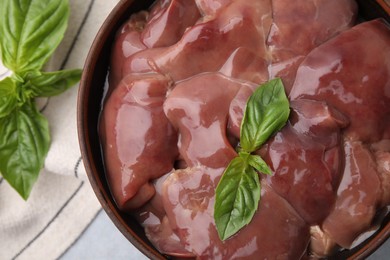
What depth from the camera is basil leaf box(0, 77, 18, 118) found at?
6.06ft

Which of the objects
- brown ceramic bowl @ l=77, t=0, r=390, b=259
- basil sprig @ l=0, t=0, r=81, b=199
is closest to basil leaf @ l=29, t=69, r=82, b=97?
basil sprig @ l=0, t=0, r=81, b=199

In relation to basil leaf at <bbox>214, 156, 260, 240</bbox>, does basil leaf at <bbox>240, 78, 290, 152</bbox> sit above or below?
above

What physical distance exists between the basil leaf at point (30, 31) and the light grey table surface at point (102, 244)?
509 mm

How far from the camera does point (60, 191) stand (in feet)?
6.57

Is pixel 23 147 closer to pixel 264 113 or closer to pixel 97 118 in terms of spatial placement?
pixel 97 118

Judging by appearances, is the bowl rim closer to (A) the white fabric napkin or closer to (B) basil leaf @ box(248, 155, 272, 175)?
(B) basil leaf @ box(248, 155, 272, 175)

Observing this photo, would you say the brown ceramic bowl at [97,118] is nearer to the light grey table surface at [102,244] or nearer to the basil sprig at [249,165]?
the basil sprig at [249,165]

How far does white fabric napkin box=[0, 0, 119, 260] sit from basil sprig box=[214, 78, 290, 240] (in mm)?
699

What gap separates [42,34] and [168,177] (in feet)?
2.30

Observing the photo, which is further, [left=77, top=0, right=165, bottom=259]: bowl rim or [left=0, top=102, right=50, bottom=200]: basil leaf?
[left=0, top=102, right=50, bottom=200]: basil leaf

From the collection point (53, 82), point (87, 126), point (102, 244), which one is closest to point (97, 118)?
point (87, 126)

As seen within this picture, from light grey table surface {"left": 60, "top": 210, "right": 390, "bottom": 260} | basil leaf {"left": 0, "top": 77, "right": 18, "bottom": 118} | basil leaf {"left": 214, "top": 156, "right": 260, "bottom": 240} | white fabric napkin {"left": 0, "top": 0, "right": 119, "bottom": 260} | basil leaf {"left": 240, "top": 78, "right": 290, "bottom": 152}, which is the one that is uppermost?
basil leaf {"left": 240, "top": 78, "right": 290, "bottom": 152}

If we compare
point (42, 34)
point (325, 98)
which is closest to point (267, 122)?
point (325, 98)

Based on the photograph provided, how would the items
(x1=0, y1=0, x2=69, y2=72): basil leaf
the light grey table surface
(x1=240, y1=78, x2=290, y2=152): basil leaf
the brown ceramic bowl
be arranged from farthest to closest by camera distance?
the light grey table surface < (x1=0, y1=0, x2=69, y2=72): basil leaf < the brown ceramic bowl < (x1=240, y1=78, x2=290, y2=152): basil leaf
